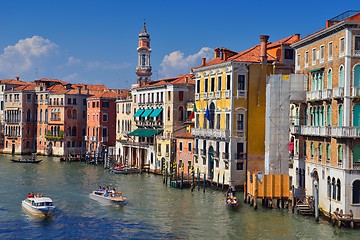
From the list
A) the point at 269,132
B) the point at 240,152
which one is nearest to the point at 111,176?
the point at 240,152

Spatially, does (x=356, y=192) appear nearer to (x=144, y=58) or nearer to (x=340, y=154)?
(x=340, y=154)

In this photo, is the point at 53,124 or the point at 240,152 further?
the point at 53,124

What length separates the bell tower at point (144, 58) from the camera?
61375 millimetres

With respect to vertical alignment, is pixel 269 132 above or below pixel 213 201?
above

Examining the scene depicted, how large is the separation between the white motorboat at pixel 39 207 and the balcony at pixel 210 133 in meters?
12.9

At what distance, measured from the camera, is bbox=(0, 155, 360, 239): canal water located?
2519 cm

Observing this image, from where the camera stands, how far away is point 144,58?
2445 inches

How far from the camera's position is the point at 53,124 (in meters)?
67.9

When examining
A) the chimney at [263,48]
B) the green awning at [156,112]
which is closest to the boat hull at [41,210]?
the chimney at [263,48]

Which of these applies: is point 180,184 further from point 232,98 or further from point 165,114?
point 165,114

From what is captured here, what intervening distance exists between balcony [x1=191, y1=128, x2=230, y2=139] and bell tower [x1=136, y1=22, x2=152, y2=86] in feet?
62.6

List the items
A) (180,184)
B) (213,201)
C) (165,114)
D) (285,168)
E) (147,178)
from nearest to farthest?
1. (285,168)
2. (213,201)
3. (180,184)
4. (147,178)
5. (165,114)

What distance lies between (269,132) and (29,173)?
23.6m

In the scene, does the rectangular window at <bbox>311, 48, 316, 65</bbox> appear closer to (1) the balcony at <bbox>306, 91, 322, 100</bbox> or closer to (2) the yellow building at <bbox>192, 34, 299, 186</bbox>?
(1) the balcony at <bbox>306, 91, 322, 100</bbox>
